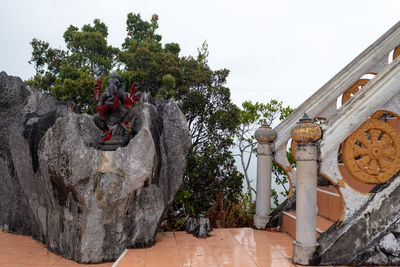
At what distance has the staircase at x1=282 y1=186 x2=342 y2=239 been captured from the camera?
539 centimetres

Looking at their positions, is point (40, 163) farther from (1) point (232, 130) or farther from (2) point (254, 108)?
→ (2) point (254, 108)

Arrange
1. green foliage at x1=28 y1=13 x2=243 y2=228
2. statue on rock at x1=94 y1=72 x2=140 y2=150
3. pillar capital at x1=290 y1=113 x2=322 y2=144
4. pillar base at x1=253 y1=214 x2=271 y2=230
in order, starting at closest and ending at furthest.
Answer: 1. pillar capital at x1=290 y1=113 x2=322 y2=144
2. statue on rock at x1=94 y1=72 x2=140 y2=150
3. pillar base at x1=253 y1=214 x2=271 y2=230
4. green foliage at x1=28 y1=13 x2=243 y2=228

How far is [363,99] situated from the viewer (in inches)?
176

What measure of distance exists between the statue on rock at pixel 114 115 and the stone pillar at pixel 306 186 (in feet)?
9.43


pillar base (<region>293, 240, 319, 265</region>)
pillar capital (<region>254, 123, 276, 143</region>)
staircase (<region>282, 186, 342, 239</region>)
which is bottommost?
pillar base (<region>293, 240, 319, 265</region>)

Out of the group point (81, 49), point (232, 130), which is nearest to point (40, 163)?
point (232, 130)

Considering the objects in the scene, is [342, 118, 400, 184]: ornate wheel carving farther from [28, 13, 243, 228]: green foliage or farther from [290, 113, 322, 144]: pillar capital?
[28, 13, 243, 228]: green foliage

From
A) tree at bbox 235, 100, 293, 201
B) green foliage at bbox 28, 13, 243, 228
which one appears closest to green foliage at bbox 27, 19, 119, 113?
green foliage at bbox 28, 13, 243, 228

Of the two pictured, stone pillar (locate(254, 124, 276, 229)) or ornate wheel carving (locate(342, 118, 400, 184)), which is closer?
ornate wheel carving (locate(342, 118, 400, 184))

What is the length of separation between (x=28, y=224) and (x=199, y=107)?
Result: 4970 millimetres

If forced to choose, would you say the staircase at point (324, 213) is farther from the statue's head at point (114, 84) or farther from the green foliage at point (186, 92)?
the statue's head at point (114, 84)

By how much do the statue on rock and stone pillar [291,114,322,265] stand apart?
9.43 ft

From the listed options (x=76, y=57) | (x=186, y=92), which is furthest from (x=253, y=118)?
(x=76, y=57)

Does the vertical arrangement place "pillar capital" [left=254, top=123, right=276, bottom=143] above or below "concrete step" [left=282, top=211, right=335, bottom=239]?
above
